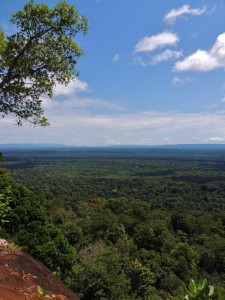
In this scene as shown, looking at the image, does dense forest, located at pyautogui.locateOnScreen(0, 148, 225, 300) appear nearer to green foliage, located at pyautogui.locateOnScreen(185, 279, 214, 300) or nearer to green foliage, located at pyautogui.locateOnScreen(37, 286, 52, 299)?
green foliage, located at pyautogui.locateOnScreen(37, 286, 52, 299)

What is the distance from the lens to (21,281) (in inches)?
305

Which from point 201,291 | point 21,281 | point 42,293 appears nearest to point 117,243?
point 21,281

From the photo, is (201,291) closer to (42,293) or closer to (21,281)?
(42,293)

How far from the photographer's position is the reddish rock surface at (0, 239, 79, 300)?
275 inches

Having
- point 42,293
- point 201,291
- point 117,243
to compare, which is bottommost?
point 117,243

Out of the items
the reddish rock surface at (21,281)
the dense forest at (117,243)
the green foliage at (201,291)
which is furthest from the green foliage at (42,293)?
the green foliage at (201,291)

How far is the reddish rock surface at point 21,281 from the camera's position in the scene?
22.9ft

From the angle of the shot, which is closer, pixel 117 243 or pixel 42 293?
pixel 42 293

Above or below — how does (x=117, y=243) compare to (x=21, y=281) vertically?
below

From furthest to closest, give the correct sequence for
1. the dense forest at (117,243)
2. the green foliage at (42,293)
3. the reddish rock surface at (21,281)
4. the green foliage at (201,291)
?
the dense forest at (117,243) < the green foliage at (42,293) < the reddish rock surface at (21,281) < the green foliage at (201,291)

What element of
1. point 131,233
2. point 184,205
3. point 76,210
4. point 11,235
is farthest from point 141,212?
point 11,235

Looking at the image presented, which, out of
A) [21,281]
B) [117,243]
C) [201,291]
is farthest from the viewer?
[117,243]

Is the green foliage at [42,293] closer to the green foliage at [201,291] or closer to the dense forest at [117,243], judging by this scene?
the dense forest at [117,243]

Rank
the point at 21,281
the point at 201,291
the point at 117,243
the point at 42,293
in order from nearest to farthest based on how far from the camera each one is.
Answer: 1. the point at 201,291
2. the point at 42,293
3. the point at 21,281
4. the point at 117,243
